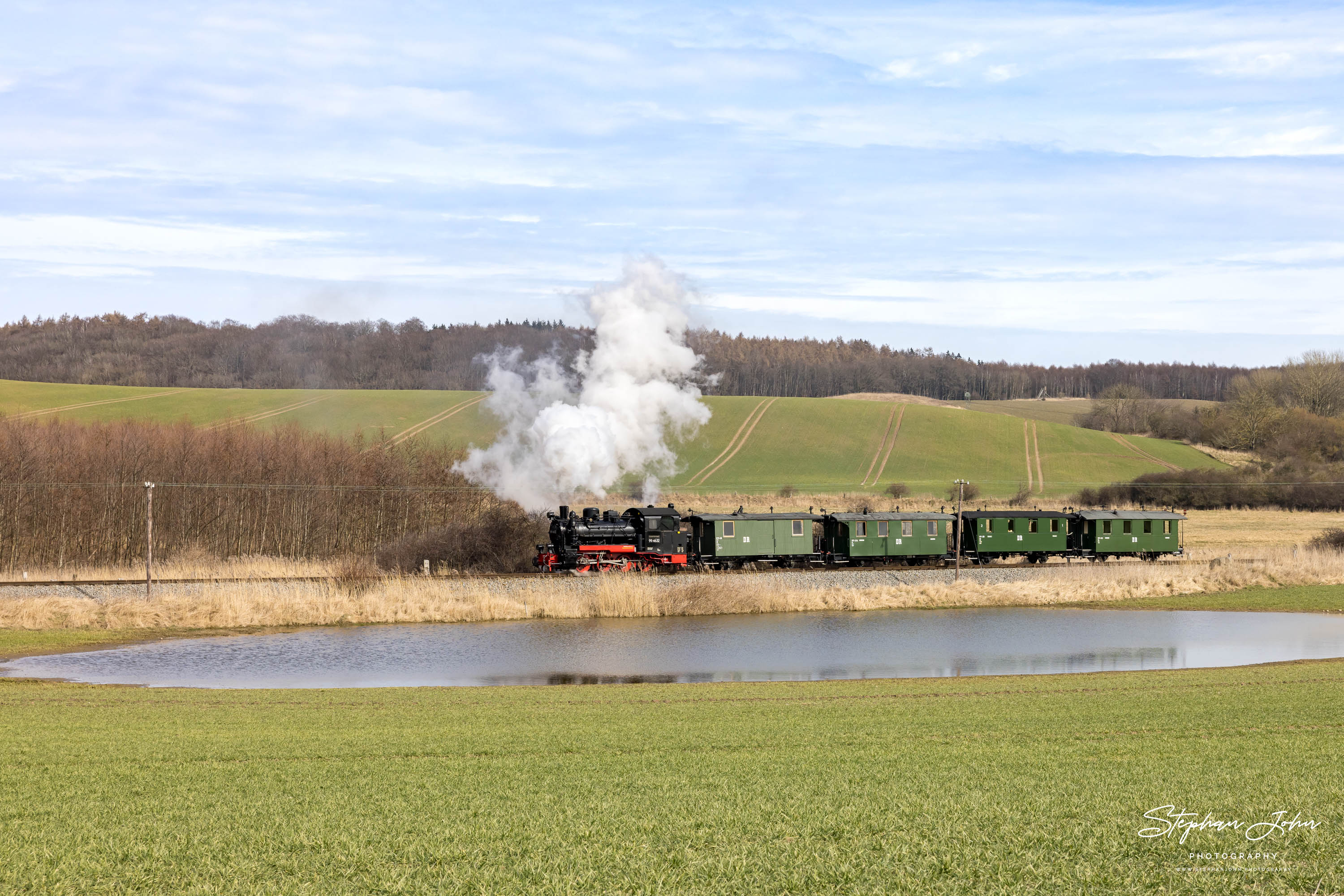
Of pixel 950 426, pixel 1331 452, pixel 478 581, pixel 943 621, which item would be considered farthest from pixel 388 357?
pixel 1331 452

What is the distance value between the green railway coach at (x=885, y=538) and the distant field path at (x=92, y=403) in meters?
75.7

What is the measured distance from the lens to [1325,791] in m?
9.91

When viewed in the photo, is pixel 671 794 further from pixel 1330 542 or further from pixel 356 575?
pixel 1330 542

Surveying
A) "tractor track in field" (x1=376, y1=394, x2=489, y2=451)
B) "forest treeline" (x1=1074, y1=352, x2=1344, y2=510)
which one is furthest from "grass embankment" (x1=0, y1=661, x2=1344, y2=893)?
"forest treeline" (x1=1074, y1=352, x2=1344, y2=510)

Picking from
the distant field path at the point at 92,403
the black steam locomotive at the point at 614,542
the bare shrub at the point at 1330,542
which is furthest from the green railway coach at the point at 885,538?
the distant field path at the point at 92,403

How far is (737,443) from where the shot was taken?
107125mm

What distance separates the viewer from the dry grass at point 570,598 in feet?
113

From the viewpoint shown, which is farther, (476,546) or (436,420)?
(436,420)

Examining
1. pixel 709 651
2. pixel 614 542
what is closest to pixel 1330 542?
pixel 614 542

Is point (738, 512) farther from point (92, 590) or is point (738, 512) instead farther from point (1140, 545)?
point (92, 590)

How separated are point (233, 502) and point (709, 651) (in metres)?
32.8

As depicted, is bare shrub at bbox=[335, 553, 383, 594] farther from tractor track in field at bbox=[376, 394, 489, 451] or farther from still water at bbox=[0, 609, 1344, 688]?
tractor track in field at bbox=[376, 394, 489, 451]

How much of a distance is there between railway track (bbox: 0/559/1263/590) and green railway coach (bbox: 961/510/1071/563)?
0.74 m

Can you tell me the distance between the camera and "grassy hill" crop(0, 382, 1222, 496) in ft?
307
